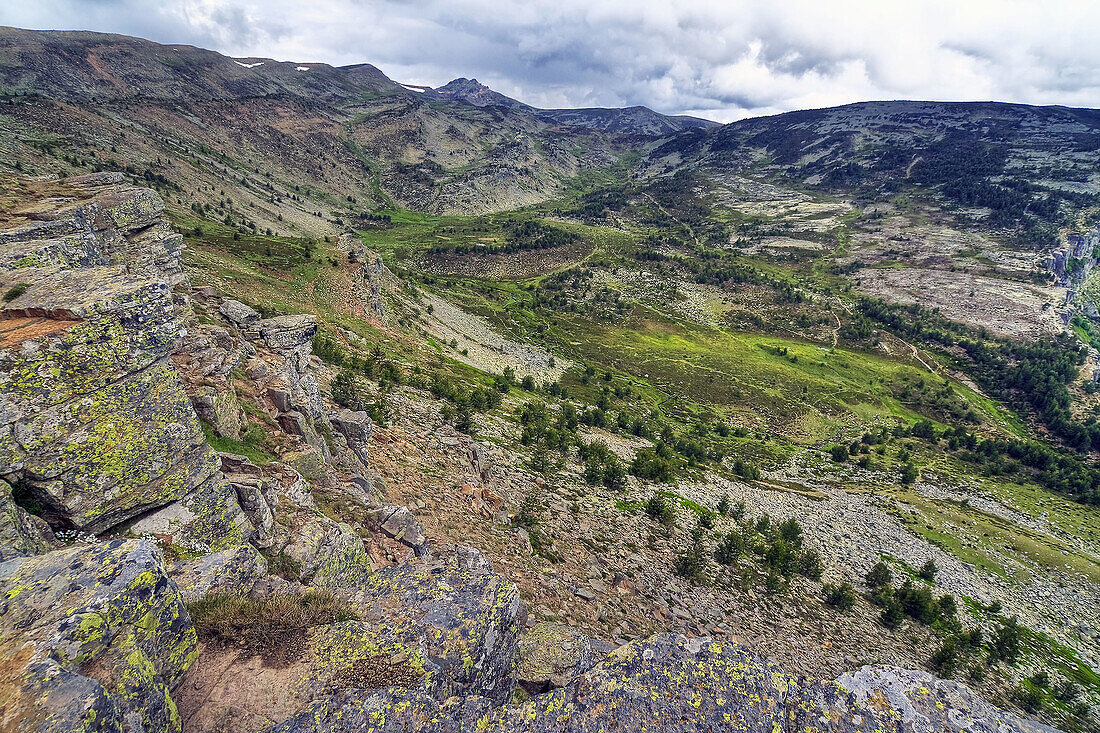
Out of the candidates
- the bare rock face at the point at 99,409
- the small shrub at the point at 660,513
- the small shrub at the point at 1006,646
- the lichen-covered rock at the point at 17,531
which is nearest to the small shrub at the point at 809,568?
the small shrub at the point at 660,513

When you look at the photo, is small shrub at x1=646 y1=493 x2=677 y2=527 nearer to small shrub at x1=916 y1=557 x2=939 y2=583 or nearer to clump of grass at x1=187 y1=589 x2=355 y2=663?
small shrub at x1=916 y1=557 x2=939 y2=583

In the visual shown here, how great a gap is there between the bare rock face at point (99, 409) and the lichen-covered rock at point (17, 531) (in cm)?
38

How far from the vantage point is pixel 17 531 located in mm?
6844

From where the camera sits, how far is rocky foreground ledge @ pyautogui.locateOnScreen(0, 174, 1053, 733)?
18.4ft

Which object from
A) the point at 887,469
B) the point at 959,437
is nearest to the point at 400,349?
the point at 887,469

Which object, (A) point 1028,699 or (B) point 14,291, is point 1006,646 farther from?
(B) point 14,291

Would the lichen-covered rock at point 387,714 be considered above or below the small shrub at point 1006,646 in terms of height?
above

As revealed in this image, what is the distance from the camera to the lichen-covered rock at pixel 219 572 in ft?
26.2

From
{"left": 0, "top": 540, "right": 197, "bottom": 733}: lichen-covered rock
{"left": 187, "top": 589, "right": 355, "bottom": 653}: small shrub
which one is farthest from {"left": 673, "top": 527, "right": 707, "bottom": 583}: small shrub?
{"left": 0, "top": 540, "right": 197, "bottom": 733}: lichen-covered rock

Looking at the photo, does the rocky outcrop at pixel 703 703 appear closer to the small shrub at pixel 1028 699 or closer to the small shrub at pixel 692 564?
the small shrub at pixel 692 564

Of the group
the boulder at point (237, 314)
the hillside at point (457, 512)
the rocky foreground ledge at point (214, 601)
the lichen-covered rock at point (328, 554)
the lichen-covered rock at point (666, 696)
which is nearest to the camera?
the rocky foreground ledge at point (214, 601)

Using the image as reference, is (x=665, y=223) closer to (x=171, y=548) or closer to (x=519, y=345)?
(x=519, y=345)

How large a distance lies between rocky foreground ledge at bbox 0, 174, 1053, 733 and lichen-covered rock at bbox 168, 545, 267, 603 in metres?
0.04

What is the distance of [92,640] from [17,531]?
3224 mm
